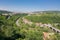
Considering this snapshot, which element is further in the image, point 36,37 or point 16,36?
point 36,37

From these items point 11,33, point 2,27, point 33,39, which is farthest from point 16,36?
point 33,39

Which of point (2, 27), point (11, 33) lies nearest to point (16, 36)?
point (11, 33)

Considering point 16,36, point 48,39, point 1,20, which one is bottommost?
point 48,39

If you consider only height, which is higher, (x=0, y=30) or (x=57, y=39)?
(x=0, y=30)

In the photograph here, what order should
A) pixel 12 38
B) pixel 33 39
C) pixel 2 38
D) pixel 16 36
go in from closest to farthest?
pixel 2 38 < pixel 12 38 < pixel 16 36 < pixel 33 39

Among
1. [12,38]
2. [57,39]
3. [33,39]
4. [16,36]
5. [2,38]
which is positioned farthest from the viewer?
[57,39]

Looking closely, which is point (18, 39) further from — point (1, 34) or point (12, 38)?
point (1, 34)

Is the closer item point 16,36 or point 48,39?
point 16,36

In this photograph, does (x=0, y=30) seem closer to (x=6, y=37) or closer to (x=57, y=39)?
(x=6, y=37)

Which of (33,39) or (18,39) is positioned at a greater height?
(18,39)
